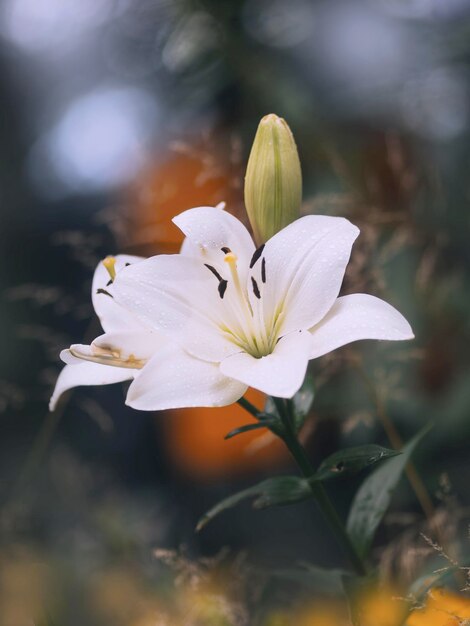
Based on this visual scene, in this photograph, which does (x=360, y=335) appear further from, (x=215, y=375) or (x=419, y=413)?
(x=419, y=413)

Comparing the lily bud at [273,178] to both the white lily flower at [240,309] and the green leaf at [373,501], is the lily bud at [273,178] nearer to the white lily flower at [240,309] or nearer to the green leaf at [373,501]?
the white lily flower at [240,309]

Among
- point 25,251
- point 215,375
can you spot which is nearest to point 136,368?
point 215,375

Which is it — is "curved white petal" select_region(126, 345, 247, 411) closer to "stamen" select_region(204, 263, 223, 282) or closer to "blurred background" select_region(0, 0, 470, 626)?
"stamen" select_region(204, 263, 223, 282)

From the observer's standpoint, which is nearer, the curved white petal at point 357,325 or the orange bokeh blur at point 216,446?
the curved white petal at point 357,325

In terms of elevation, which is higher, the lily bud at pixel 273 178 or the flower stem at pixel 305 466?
the lily bud at pixel 273 178

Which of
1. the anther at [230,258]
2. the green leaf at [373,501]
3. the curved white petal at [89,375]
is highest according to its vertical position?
the anther at [230,258]

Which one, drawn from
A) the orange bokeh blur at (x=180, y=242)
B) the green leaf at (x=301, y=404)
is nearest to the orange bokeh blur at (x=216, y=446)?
the orange bokeh blur at (x=180, y=242)

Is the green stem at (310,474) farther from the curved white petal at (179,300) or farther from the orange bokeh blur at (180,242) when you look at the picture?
the orange bokeh blur at (180,242)

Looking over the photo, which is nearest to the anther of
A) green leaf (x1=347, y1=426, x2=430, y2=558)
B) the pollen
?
the pollen
